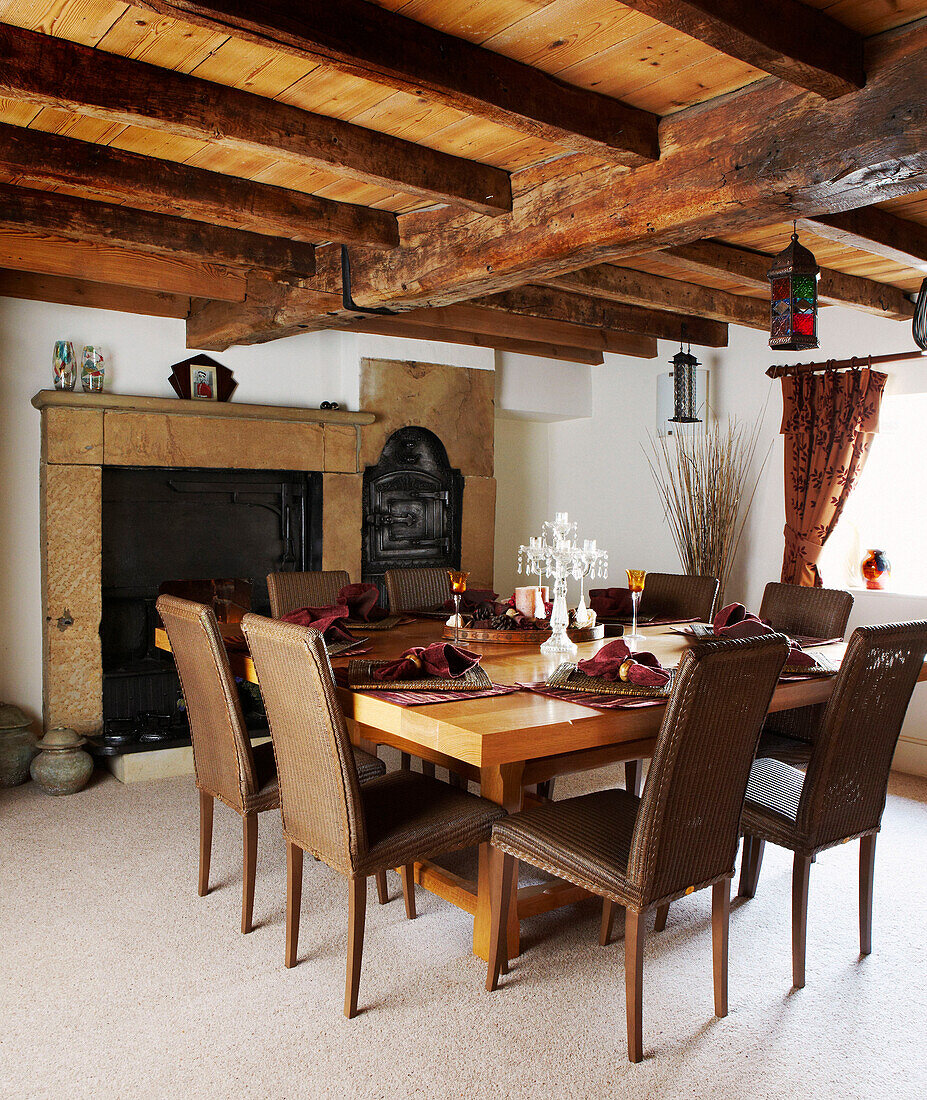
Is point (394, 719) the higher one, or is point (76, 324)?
point (76, 324)

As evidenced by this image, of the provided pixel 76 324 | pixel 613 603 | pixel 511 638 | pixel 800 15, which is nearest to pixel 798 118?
pixel 800 15

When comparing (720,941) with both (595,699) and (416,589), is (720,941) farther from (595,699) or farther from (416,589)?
(416,589)

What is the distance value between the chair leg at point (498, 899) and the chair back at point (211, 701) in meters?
0.78

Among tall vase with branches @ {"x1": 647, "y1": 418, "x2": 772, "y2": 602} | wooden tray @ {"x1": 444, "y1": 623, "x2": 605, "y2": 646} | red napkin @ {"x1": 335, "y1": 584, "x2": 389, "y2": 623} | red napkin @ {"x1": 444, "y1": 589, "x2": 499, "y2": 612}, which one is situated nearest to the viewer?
wooden tray @ {"x1": 444, "y1": 623, "x2": 605, "y2": 646}

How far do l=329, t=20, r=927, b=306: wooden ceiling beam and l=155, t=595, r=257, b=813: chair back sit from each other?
4.69ft

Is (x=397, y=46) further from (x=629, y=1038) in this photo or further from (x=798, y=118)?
(x=629, y=1038)

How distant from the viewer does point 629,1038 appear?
2.13 meters

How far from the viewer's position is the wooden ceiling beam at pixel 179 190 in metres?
2.66

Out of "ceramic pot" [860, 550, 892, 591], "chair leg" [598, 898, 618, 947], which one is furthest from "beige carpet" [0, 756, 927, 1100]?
"ceramic pot" [860, 550, 892, 591]

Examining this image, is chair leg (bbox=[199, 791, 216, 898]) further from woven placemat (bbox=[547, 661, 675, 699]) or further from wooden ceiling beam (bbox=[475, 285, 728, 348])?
wooden ceiling beam (bbox=[475, 285, 728, 348])

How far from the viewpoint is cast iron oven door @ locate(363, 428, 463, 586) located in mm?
5371

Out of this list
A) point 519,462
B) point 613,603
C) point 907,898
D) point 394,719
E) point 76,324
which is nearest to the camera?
point 394,719

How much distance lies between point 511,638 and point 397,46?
1935 mm

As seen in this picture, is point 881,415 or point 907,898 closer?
point 907,898
